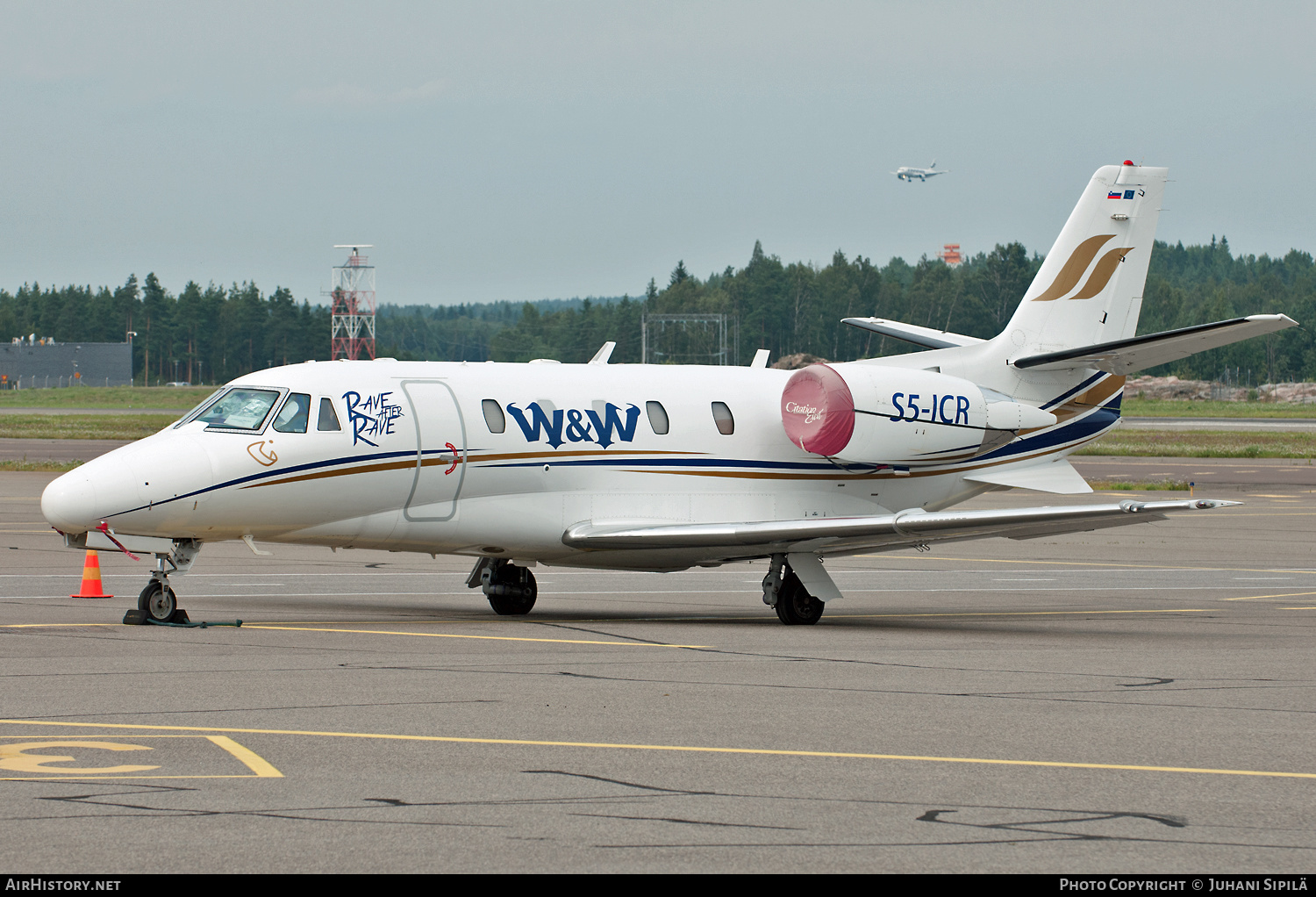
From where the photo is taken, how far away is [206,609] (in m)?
20.2

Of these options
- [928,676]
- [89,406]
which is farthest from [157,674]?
[89,406]

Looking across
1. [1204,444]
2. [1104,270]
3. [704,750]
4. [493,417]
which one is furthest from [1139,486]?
[704,750]

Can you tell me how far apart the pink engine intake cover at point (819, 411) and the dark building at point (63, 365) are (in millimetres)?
164875

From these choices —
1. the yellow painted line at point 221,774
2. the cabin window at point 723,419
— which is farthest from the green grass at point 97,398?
the yellow painted line at point 221,774

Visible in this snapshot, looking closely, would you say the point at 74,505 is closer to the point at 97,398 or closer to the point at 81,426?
the point at 81,426

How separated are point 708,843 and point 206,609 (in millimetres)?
13637

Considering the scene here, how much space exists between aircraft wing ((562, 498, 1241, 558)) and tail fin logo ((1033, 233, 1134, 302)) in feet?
18.1

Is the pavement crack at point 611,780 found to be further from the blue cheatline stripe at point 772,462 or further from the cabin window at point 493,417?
the cabin window at point 493,417

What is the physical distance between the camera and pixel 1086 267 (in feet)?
79.5

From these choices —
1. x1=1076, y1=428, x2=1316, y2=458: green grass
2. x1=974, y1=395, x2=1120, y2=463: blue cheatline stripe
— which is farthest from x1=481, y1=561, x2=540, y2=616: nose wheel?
x1=1076, y1=428, x2=1316, y2=458: green grass

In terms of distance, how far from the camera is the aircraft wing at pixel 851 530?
1881 cm

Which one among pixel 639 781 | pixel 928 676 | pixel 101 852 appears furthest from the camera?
pixel 928 676

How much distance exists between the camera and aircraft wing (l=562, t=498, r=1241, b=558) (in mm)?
18812
